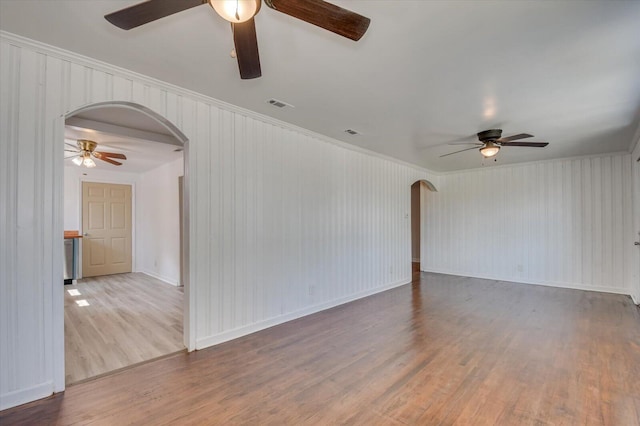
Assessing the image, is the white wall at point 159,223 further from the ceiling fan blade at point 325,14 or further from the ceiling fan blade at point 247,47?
the ceiling fan blade at point 325,14

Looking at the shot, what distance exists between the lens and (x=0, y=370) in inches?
78.2

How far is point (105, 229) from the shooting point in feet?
22.9

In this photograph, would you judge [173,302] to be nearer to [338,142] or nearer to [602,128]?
[338,142]

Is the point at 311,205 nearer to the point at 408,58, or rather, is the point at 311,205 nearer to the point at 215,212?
the point at 215,212

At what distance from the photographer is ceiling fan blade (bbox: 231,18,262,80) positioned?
1.50m

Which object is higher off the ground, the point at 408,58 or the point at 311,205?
the point at 408,58

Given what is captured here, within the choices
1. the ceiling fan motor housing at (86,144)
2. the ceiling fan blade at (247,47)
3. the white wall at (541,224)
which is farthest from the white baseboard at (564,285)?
the ceiling fan motor housing at (86,144)

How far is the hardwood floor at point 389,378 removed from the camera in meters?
1.99

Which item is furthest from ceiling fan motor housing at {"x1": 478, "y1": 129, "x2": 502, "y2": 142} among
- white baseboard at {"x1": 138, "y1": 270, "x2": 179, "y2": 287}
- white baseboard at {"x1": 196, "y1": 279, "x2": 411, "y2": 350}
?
white baseboard at {"x1": 138, "y1": 270, "x2": 179, "y2": 287}

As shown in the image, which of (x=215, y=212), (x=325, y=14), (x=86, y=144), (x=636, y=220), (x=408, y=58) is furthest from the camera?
(x=636, y=220)

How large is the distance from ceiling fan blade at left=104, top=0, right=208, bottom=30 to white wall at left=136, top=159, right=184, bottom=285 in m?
Answer: 4.52

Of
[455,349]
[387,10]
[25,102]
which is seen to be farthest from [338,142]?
[25,102]

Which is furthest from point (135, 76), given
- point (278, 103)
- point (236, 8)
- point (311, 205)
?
point (311, 205)

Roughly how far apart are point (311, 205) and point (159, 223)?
4245 millimetres
